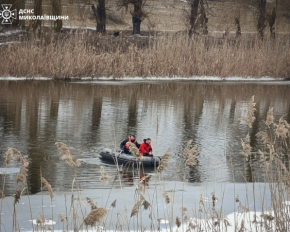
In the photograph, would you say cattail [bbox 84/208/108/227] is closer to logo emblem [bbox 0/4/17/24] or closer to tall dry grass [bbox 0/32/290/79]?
tall dry grass [bbox 0/32/290/79]

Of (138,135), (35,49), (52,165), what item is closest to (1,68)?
(35,49)

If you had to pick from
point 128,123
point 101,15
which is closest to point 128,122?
point 128,123

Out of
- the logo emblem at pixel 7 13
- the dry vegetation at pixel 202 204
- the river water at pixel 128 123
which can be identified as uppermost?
the logo emblem at pixel 7 13

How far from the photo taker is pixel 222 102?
21.1 m

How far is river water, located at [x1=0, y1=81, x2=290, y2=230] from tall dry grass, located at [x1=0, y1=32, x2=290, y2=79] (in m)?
0.68

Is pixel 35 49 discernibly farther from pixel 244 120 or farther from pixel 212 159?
pixel 244 120

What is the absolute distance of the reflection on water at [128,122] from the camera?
10898 mm

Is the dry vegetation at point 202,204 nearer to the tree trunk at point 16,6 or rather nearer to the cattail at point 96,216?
the cattail at point 96,216

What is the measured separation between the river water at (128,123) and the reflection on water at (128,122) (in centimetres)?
2

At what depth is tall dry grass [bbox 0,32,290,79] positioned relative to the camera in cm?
2386

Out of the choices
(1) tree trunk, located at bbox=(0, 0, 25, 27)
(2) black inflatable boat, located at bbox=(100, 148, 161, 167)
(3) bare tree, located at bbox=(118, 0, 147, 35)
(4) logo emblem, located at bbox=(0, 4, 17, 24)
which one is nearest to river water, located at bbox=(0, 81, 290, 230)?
(2) black inflatable boat, located at bbox=(100, 148, 161, 167)

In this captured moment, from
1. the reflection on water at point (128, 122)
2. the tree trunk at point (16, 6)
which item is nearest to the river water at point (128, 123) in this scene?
the reflection on water at point (128, 122)

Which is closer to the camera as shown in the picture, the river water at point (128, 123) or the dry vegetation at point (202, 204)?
the dry vegetation at point (202, 204)

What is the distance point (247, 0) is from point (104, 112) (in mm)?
22257
